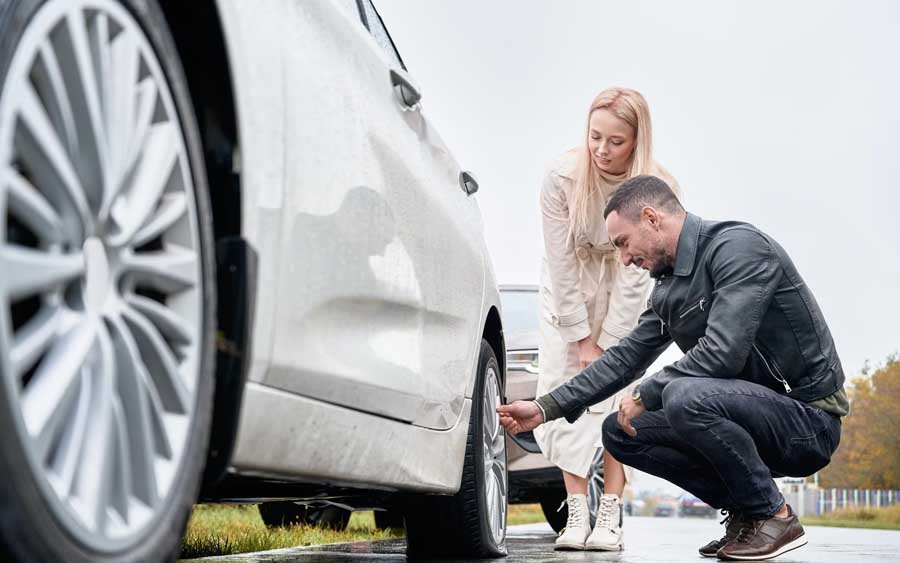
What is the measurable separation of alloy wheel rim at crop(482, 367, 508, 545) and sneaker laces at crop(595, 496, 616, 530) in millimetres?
774

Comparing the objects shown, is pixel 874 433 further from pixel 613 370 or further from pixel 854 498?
pixel 613 370

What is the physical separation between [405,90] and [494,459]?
167cm

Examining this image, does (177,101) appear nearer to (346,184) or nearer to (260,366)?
(260,366)

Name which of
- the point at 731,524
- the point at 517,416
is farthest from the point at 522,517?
the point at 731,524

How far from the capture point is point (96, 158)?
1.51 m

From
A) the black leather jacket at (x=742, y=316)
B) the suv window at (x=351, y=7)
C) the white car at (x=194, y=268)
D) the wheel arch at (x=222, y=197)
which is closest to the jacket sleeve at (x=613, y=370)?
the black leather jacket at (x=742, y=316)

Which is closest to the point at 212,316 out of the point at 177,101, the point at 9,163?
the point at 177,101

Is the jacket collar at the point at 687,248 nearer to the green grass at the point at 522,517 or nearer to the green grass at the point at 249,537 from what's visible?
the green grass at the point at 249,537

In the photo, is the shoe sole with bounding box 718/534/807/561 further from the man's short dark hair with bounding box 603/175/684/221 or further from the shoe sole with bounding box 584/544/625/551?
the man's short dark hair with bounding box 603/175/684/221

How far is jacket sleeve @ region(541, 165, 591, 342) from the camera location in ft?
17.4

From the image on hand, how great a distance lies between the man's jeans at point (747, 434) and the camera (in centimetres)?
391

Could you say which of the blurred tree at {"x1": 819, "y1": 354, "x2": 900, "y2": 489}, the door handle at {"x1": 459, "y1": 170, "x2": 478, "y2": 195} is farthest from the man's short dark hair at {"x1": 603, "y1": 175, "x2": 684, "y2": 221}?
the blurred tree at {"x1": 819, "y1": 354, "x2": 900, "y2": 489}

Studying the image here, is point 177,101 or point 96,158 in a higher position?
point 177,101

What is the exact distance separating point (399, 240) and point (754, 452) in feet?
5.86
